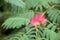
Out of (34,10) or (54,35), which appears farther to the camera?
(34,10)

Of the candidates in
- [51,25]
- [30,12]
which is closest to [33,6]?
[30,12]

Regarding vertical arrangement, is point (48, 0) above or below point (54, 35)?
above

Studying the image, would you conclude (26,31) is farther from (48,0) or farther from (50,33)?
A: (48,0)

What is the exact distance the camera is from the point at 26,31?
1.49m

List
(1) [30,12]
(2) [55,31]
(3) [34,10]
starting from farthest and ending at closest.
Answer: (3) [34,10], (1) [30,12], (2) [55,31]

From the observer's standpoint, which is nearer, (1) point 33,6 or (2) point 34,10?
(1) point 33,6

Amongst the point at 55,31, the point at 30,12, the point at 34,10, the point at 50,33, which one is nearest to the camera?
the point at 50,33

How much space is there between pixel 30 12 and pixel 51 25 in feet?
0.73

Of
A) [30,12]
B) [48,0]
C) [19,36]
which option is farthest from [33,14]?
[19,36]

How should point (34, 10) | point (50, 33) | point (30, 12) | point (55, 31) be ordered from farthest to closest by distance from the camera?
point (34, 10)
point (30, 12)
point (55, 31)
point (50, 33)

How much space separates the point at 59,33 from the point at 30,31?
197 millimetres

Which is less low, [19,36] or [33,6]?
[33,6]

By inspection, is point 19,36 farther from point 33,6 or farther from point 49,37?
point 33,6

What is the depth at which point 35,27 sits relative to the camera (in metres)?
1.43
